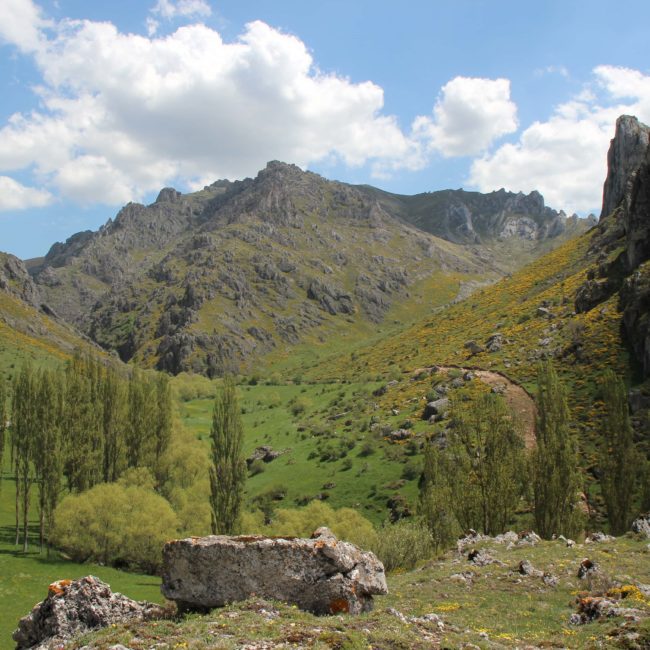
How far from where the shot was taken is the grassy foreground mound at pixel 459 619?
439 inches

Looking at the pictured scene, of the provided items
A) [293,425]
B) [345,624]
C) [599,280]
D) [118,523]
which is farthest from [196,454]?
[599,280]

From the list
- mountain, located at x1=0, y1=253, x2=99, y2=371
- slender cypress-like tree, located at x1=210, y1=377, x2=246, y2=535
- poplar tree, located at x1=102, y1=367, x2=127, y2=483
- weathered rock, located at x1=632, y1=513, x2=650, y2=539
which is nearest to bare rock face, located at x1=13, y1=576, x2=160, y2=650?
weathered rock, located at x1=632, y1=513, x2=650, y2=539

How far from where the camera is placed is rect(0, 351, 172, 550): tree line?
154 ft

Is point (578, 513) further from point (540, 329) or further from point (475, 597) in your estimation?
point (540, 329)

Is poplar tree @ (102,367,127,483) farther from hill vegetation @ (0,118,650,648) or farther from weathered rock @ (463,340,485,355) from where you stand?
weathered rock @ (463,340,485,355)

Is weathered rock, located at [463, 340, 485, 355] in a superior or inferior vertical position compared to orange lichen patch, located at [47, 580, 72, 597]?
superior

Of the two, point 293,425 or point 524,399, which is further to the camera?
point 293,425

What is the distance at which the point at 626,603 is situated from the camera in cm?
1512

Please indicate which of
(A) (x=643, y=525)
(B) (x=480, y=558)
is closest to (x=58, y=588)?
(B) (x=480, y=558)

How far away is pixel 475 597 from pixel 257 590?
10.2 meters

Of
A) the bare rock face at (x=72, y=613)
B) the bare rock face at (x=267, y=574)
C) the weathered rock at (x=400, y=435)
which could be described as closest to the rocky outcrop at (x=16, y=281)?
the weathered rock at (x=400, y=435)

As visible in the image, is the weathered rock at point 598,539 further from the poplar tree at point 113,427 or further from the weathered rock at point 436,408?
the poplar tree at point 113,427

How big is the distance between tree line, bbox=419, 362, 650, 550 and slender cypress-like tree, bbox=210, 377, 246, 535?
16.2 metres

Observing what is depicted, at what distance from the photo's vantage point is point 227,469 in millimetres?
46500
